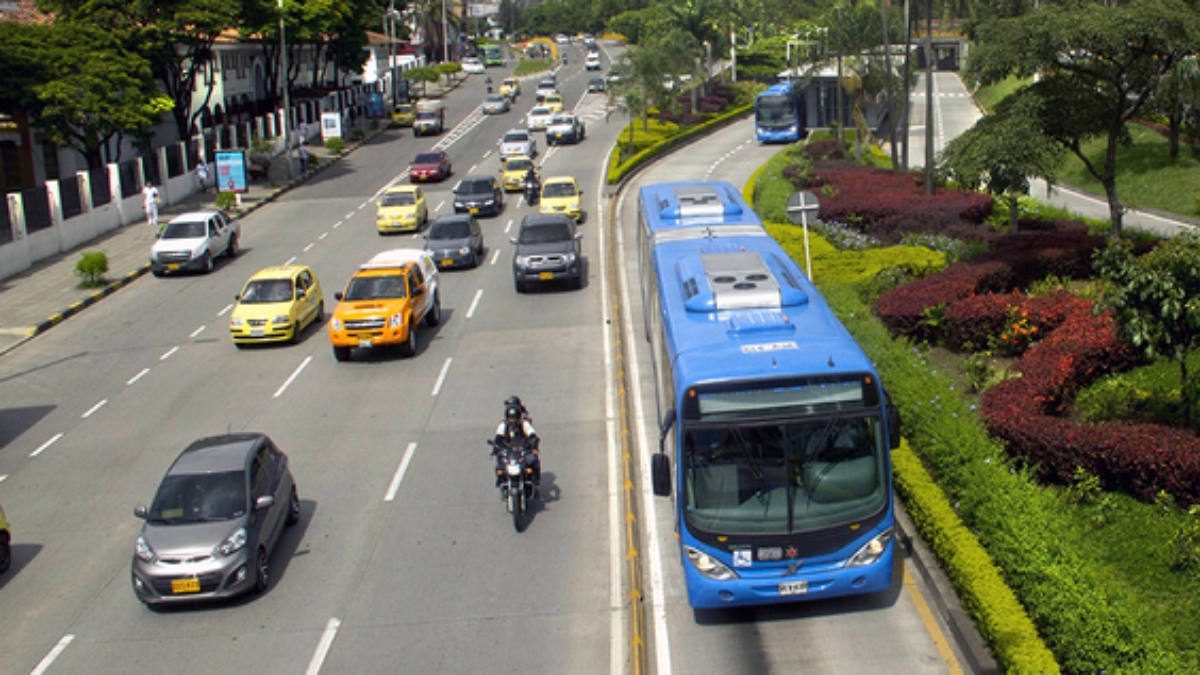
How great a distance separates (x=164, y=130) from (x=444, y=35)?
5821cm

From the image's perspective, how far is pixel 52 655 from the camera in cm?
1184

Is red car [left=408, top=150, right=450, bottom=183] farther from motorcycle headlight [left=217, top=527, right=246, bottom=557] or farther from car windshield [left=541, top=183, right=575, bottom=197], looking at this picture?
motorcycle headlight [left=217, top=527, right=246, bottom=557]

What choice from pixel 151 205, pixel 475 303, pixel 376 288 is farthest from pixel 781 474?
pixel 151 205

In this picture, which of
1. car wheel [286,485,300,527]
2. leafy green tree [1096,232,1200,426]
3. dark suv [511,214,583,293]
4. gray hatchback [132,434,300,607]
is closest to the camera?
gray hatchback [132,434,300,607]

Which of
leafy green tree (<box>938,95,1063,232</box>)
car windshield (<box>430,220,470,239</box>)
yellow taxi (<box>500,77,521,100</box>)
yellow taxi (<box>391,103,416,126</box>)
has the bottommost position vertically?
car windshield (<box>430,220,470,239</box>)

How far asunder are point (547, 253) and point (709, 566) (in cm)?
1776

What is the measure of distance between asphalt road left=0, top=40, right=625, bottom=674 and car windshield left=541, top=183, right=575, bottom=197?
6.39 m

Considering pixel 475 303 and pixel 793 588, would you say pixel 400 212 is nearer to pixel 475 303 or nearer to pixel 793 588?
pixel 475 303

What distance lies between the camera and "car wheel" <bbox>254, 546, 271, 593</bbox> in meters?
12.8

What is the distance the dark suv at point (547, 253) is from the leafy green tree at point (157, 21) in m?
24.1

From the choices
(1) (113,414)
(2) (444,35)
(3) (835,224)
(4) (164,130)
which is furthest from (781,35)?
(1) (113,414)

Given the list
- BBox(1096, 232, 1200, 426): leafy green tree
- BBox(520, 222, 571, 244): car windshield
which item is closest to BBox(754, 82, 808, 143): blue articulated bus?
BBox(520, 222, 571, 244): car windshield

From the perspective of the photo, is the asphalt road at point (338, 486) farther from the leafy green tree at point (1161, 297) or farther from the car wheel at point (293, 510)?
the leafy green tree at point (1161, 297)

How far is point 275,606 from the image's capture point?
41.7 ft
